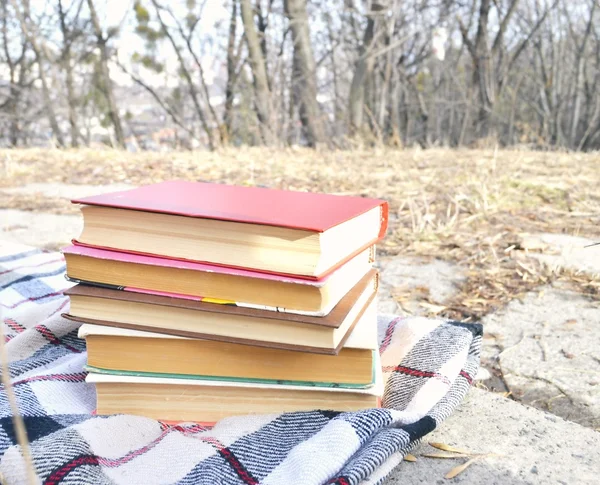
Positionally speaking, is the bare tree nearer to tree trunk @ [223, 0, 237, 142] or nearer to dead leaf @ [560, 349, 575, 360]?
tree trunk @ [223, 0, 237, 142]

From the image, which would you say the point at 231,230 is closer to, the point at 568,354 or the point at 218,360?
the point at 218,360

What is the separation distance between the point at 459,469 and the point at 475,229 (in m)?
1.59

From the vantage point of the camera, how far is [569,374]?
3.65 feet

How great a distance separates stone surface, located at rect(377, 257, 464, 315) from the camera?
5.11 ft

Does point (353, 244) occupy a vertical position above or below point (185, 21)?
below

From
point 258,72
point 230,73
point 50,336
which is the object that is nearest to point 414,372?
point 50,336

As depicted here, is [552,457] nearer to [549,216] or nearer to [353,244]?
[353,244]

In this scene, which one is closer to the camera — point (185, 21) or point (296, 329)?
point (296, 329)

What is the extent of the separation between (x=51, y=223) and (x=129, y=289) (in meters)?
1.89

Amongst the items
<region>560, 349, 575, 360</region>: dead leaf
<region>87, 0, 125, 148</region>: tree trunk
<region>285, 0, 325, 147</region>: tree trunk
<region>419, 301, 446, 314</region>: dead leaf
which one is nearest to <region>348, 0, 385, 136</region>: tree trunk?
<region>285, 0, 325, 147</region>: tree trunk

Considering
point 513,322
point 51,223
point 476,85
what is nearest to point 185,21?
point 476,85

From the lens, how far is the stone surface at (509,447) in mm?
755

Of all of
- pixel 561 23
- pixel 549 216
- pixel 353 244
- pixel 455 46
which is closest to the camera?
pixel 353 244

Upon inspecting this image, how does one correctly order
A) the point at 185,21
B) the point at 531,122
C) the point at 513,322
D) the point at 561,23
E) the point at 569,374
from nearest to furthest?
the point at 569,374 < the point at 513,322 < the point at 185,21 < the point at 561,23 < the point at 531,122
